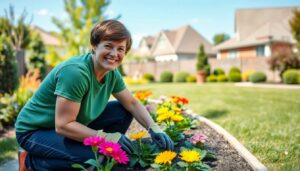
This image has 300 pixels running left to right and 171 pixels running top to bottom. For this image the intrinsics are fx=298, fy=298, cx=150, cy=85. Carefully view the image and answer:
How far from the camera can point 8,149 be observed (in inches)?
136

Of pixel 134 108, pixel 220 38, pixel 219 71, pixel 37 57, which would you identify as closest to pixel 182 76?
pixel 219 71

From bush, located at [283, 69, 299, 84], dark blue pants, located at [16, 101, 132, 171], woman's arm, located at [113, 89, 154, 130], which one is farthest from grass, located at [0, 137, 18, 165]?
bush, located at [283, 69, 299, 84]

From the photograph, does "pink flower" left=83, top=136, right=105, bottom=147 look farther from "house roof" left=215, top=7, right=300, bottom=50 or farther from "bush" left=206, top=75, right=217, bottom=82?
"house roof" left=215, top=7, right=300, bottom=50

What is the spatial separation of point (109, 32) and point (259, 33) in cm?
2657

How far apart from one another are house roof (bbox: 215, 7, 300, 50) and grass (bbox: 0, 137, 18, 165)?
77.9ft

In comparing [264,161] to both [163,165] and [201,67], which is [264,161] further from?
[201,67]

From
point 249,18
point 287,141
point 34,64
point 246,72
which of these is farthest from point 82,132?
point 249,18

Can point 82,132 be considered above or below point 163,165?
above

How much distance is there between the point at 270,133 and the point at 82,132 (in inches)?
99.5

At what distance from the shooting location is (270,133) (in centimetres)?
358

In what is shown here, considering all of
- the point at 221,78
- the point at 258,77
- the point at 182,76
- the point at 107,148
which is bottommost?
the point at 221,78

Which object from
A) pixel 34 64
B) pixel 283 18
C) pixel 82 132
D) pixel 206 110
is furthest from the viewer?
pixel 283 18

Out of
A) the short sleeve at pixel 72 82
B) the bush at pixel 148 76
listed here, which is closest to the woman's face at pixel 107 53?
the short sleeve at pixel 72 82

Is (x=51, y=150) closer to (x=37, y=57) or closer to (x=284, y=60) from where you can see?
(x=37, y=57)
